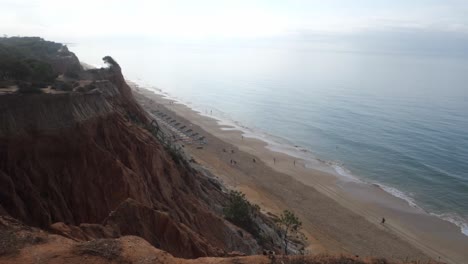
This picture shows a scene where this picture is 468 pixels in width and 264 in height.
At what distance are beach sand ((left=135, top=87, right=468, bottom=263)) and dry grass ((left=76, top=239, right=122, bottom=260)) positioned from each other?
25.1 meters

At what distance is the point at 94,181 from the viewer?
88.8 ft

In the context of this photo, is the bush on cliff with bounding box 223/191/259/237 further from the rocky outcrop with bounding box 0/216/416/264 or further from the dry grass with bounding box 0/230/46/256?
the dry grass with bounding box 0/230/46/256

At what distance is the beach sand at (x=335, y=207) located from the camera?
4062 centimetres

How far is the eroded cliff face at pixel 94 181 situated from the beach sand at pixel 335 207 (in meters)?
14.2

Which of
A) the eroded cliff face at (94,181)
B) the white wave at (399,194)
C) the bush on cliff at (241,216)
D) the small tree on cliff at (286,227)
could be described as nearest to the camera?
the eroded cliff face at (94,181)

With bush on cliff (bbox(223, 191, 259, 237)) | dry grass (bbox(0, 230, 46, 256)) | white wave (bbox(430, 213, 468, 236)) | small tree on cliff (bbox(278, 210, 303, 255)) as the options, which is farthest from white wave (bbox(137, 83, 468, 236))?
dry grass (bbox(0, 230, 46, 256))

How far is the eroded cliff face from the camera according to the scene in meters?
22.2

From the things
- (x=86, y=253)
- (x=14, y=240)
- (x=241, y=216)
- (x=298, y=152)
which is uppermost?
(x=14, y=240)

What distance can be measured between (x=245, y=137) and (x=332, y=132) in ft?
64.9

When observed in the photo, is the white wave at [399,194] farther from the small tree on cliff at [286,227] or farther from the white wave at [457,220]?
the small tree on cliff at [286,227]

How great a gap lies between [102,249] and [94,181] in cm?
1312

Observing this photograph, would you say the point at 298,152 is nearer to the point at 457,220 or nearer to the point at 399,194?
the point at 399,194

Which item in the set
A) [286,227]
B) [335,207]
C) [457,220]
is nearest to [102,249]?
[286,227]

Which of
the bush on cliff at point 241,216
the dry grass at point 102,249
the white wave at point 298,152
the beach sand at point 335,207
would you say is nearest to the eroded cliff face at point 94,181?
the bush on cliff at point 241,216
